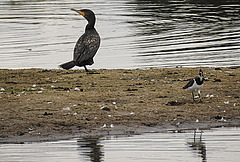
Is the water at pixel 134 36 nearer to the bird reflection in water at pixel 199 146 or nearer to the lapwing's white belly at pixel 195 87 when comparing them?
the lapwing's white belly at pixel 195 87

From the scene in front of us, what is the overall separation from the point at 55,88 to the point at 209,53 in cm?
1031

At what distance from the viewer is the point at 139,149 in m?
8.41

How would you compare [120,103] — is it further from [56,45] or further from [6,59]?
[56,45]

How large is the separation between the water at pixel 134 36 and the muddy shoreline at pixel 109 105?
5.29 meters

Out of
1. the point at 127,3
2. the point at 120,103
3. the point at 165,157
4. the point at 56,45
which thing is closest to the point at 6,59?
the point at 56,45

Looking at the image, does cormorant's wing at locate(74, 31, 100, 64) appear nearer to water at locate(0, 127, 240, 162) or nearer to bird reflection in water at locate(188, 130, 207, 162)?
water at locate(0, 127, 240, 162)

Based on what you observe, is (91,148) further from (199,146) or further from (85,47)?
(85,47)

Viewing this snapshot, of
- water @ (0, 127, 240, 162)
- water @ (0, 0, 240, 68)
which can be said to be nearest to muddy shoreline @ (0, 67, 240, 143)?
water @ (0, 127, 240, 162)

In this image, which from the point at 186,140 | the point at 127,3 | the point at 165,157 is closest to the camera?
the point at 165,157

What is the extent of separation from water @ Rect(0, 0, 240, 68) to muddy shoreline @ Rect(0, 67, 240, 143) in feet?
17.4

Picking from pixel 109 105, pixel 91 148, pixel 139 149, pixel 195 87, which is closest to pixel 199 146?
pixel 139 149

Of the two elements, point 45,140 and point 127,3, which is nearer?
point 45,140

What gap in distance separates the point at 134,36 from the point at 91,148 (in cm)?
1823

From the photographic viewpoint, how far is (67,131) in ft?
31.6
